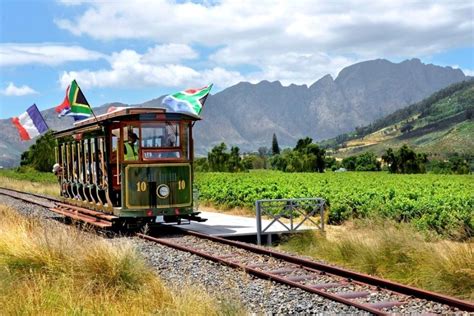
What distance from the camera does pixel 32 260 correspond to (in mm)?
9656

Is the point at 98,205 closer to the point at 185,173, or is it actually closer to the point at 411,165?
the point at 185,173

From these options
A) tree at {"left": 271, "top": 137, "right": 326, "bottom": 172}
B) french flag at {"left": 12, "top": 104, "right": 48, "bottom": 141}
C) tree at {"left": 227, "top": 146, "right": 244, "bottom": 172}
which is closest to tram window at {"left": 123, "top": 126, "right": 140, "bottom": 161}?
french flag at {"left": 12, "top": 104, "right": 48, "bottom": 141}

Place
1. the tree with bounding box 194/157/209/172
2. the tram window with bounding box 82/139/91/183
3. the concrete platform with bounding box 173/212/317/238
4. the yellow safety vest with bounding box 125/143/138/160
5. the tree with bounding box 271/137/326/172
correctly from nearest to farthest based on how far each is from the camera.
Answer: the yellow safety vest with bounding box 125/143/138/160 < the concrete platform with bounding box 173/212/317/238 < the tram window with bounding box 82/139/91/183 < the tree with bounding box 194/157/209/172 < the tree with bounding box 271/137/326/172

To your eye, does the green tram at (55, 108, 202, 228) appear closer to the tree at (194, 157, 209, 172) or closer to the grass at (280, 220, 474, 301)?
the grass at (280, 220, 474, 301)

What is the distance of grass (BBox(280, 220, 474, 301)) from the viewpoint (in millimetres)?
8875

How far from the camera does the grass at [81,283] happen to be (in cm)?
660

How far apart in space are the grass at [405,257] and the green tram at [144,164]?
3354mm

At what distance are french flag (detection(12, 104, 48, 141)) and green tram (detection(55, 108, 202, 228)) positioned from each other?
6938 mm

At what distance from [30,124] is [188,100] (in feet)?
26.4

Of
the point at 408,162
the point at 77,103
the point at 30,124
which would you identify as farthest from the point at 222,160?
the point at 77,103

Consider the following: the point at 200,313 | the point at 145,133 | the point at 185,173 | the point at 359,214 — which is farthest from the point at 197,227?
the point at 200,313

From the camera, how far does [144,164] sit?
15.6m

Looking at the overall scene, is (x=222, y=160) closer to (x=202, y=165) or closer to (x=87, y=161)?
(x=202, y=165)

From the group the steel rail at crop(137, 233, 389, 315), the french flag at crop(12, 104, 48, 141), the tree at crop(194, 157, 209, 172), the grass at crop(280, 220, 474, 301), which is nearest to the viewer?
the steel rail at crop(137, 233, 389, 315)
